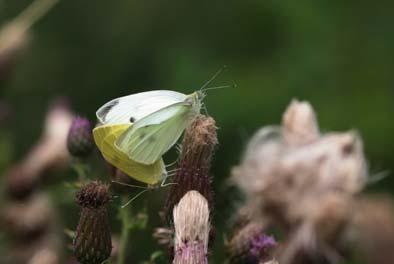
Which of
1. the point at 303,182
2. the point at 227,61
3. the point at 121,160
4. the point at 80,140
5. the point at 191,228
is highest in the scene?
the point at 227,61

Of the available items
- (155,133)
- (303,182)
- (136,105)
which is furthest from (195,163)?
(303,182)

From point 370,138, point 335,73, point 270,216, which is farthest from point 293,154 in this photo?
point 335,73

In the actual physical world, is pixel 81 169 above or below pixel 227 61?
below

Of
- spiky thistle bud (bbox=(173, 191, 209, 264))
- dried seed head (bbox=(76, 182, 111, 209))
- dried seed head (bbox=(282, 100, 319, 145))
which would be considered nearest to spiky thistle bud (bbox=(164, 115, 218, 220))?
spiky thistle bud (bbox=(173, 191, 209, 264))

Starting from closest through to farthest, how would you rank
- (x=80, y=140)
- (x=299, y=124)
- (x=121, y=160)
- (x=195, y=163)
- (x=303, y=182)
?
(x=195, y=163) < (x=121, y=160) < (x=80, y=140) < (x=299, y=124) < (x=303, y=182)

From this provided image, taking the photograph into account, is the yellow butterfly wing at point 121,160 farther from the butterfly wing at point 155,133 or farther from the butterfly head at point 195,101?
the butterfly head at point 195,101

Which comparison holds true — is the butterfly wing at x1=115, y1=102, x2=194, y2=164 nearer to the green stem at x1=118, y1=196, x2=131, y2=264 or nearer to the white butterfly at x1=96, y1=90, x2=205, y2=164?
the white butterfly at x1=96, y1=90, x2=205, y2=164

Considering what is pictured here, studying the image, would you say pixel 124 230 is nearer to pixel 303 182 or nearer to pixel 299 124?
pixel 299 124

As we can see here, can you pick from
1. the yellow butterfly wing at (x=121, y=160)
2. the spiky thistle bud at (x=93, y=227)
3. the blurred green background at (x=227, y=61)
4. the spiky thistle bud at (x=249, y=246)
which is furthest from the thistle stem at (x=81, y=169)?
the blurred green background at (x=227, y=61)
